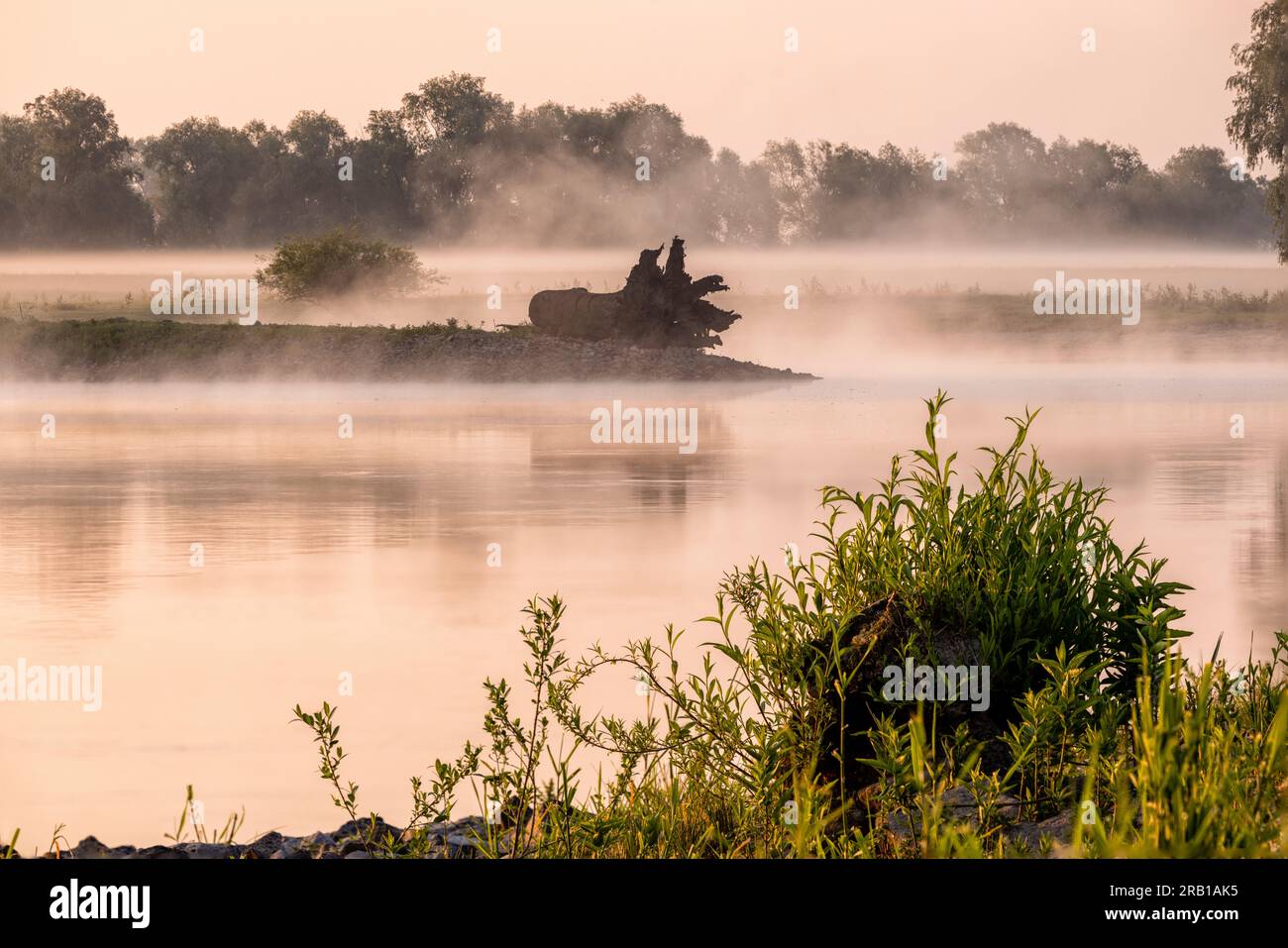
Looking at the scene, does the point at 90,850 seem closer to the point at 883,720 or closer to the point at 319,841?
the point at 319,841

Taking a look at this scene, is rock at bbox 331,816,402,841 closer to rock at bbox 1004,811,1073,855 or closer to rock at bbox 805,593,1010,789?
rock at bbox 805,593,1010,789

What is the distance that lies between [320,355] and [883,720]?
4457 cm

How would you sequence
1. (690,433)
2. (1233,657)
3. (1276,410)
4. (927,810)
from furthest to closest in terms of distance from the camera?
(1276,410) < (690,433) < (1233,657) < (927,810)

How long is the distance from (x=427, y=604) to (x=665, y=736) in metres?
3.90

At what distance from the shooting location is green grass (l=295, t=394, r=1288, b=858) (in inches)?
207

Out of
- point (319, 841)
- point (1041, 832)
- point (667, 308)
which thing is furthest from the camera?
point (667, 308)

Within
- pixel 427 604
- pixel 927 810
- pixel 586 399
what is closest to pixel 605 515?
pixel 427 604

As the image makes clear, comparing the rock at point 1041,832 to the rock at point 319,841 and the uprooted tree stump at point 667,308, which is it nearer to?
the rock at point 319,841

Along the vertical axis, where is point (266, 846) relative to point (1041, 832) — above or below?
below

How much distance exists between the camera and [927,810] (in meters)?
4.82

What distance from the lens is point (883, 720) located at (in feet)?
18.4

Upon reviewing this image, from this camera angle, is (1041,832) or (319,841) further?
(319,841)

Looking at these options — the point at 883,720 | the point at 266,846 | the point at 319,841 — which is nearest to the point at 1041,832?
the point at 883,720
